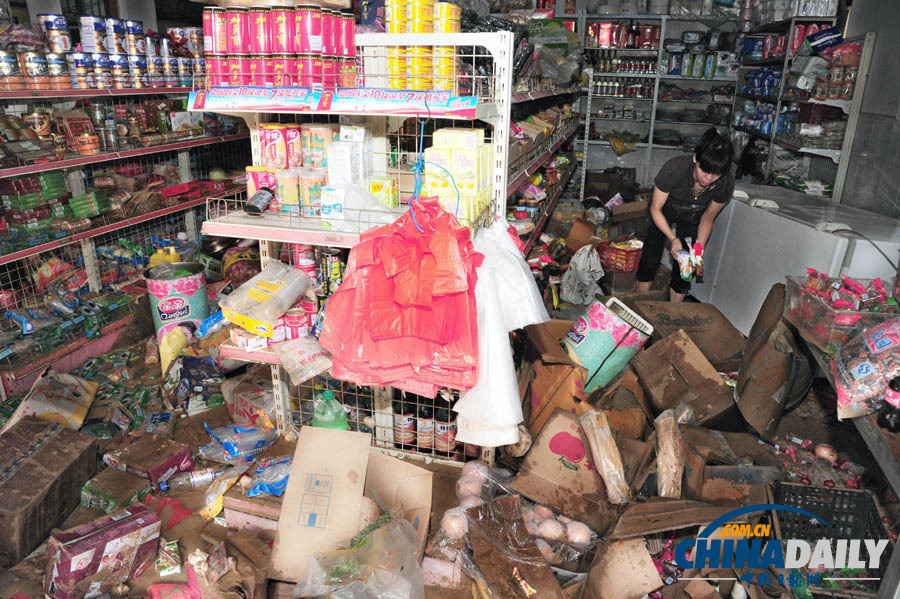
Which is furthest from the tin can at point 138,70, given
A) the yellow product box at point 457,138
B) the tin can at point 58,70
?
the yellow product box at point 457,138

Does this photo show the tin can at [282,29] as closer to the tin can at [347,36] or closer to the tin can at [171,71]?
the tin can at [347,36]

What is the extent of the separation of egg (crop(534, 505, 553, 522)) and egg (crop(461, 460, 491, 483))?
24 centimetres

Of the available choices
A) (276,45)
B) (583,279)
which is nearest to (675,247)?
(583,279)

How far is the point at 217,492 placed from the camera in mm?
2477

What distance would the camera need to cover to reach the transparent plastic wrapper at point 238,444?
108 inches

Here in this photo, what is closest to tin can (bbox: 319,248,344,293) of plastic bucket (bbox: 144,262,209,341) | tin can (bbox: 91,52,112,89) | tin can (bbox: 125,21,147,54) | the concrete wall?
plastic bucket (bbox: 144,262,209,341)

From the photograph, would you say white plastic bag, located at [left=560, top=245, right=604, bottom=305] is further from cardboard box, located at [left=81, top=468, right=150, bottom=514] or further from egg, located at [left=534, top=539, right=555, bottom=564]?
cardboard box, located at [left=81, top=468, right=150, bottom=514]

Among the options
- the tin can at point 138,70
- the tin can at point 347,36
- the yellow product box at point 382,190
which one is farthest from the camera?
the tin can at point 138,70

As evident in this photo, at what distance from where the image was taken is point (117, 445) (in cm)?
297

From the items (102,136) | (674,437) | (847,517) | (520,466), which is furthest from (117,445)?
(847,517)

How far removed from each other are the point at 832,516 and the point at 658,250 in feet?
8.08

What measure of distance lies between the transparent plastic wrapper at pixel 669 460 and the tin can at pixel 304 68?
77.1 inches

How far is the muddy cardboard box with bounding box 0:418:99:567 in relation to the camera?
225cm

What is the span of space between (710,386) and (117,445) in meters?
3.08
